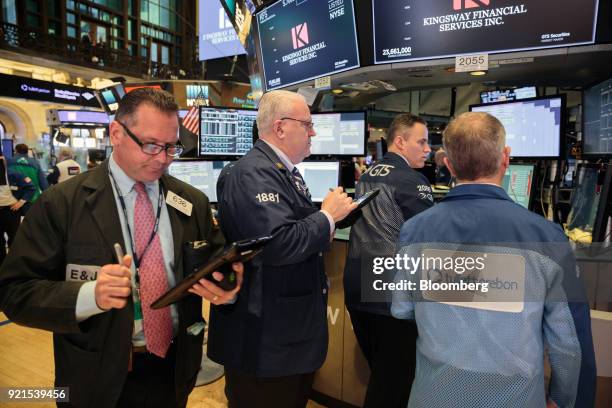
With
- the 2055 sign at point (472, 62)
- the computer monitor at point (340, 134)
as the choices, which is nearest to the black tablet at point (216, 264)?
the 2055 sign at point (472, 62)

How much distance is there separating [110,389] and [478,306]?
1.07 meters

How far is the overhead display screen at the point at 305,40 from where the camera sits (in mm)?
3092

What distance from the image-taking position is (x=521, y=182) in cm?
247

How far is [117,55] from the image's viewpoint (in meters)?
17.8

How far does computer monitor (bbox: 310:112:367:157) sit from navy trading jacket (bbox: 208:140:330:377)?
1.82 m

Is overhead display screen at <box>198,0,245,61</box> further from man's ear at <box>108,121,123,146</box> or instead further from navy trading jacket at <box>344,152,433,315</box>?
man's ear at <box>108,121,123,146</box>

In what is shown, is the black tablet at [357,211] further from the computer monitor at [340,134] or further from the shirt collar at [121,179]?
the computer monitor at [340,134]

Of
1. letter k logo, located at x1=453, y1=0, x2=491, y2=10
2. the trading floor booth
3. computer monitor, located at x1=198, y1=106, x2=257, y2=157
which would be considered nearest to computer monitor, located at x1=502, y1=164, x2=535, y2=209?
letter k logo, located at x1=453, y1=0, x2=491, y2=10

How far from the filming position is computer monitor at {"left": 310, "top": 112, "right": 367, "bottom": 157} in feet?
10.8

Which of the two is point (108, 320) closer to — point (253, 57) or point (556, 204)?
point (556, 204)

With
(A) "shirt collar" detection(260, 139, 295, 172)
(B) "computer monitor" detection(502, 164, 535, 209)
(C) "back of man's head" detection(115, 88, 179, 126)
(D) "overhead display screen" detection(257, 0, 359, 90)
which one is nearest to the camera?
(C) "back of man's head" detection(115, 88, 179, 126)

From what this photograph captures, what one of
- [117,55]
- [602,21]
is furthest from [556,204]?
[117,55]

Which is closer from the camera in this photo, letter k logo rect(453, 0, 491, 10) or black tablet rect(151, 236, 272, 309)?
black tablet rect(151, 236, 272, 309)

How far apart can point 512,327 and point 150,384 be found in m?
1.12
